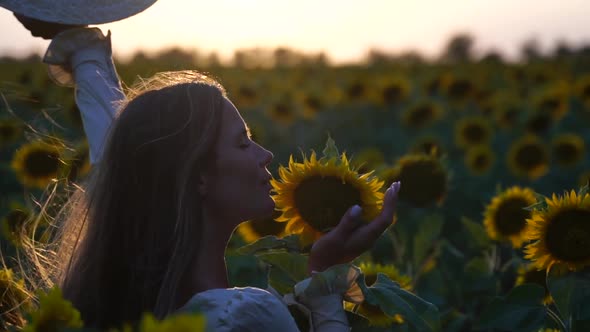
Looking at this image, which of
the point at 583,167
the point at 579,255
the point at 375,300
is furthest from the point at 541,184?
the point at 375,300

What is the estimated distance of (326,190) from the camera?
2320mm

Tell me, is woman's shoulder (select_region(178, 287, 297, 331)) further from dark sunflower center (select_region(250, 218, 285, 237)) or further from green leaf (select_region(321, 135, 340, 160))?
dark sunflower center (select_region(250, 218, 285, 237))

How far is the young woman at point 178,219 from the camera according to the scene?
6.56 ft

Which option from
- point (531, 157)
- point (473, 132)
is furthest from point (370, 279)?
point (473, 132)

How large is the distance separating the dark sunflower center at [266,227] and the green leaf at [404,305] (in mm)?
944

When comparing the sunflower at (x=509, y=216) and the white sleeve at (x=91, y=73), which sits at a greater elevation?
the white sleeve at (x=91, y=73)

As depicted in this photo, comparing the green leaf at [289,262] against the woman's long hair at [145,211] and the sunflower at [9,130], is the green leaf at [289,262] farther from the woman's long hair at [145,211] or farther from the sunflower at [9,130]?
the sunflower at [9,130]

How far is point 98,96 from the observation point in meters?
2.77

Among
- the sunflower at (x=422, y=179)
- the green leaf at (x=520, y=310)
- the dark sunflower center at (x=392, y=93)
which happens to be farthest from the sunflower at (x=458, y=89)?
the green leaf at (x=520, y=310)

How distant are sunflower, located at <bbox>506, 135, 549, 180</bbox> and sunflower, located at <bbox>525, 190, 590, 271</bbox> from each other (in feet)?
13.8

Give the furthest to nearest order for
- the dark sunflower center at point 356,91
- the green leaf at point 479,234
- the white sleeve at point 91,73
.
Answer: the dark sunflower center at point 356,91, the green leaf at point 479,234, the white sleeve at point 91,73

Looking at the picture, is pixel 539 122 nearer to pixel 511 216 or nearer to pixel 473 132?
pixel 473 132

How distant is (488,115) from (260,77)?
18.8ft

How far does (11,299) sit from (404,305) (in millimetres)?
847
